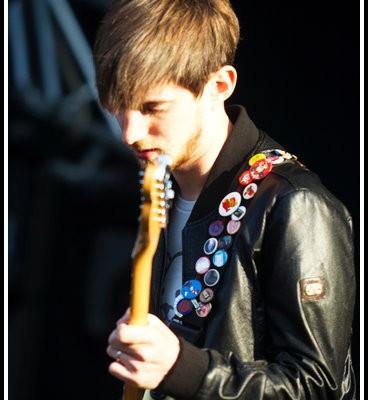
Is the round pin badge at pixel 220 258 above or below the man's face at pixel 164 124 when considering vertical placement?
below

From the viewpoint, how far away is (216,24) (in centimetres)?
261

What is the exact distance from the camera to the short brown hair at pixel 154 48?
8.00 feet

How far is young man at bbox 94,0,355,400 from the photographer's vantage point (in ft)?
7.16

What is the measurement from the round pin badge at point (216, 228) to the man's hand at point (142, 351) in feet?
1.47

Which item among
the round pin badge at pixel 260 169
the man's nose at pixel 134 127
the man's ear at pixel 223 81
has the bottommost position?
the round pin badge at pixel 260 169

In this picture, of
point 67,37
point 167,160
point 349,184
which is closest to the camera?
point 167,160

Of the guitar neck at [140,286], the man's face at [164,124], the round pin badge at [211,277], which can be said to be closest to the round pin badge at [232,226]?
the round pin badge at [211,277]

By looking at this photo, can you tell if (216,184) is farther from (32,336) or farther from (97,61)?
(32,336)

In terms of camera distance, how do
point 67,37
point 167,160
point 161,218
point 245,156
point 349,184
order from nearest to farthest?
point 161,218 < point 167,160 < point 245,156 < point 349,184 < point 67,37

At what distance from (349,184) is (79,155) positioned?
1427mm

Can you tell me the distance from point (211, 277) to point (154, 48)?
1.93 ft

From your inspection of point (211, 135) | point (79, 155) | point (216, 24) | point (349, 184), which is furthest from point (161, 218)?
point (79, 155)

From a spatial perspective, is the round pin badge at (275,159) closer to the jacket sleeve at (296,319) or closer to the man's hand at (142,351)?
the jacket sleeve at (296,319)

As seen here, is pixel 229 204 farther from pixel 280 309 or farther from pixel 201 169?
pixel 280 309
